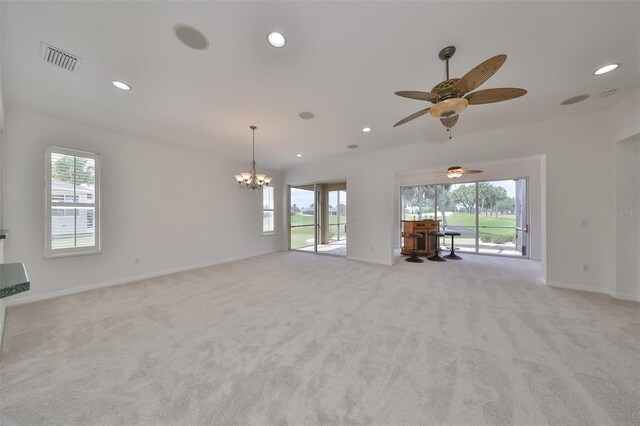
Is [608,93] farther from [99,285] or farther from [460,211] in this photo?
[99,285]

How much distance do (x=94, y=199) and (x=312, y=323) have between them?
14.6 ft

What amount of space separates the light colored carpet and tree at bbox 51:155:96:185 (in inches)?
77.3

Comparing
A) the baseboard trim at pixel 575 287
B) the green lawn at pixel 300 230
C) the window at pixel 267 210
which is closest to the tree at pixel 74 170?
the window at pixel 267 210

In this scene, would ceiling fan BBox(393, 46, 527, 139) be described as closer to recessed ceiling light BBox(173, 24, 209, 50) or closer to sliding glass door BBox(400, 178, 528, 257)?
recessed ceiling light BBox(173, 24, 209, 50)

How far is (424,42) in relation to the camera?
2.01 m

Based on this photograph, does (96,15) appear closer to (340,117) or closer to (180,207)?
(340,117)

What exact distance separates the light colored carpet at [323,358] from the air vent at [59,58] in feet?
9.40

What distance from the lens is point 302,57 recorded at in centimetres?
219

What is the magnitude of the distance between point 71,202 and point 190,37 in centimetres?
377

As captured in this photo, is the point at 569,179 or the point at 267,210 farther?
the point at 267,210

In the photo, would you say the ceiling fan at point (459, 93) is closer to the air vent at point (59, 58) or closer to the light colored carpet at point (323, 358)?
the light colored carpet at point (323, 358)

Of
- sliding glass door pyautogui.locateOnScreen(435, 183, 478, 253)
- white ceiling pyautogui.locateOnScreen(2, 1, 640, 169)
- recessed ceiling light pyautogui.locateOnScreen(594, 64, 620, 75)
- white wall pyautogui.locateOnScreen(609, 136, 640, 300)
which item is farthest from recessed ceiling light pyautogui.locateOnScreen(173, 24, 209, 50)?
sliding glass door pyautogui.locateOnScreen(435, 183, 478, 253)

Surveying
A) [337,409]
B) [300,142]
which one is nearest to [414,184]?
[300,142]

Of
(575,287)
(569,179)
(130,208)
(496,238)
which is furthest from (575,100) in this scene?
(130,208)
